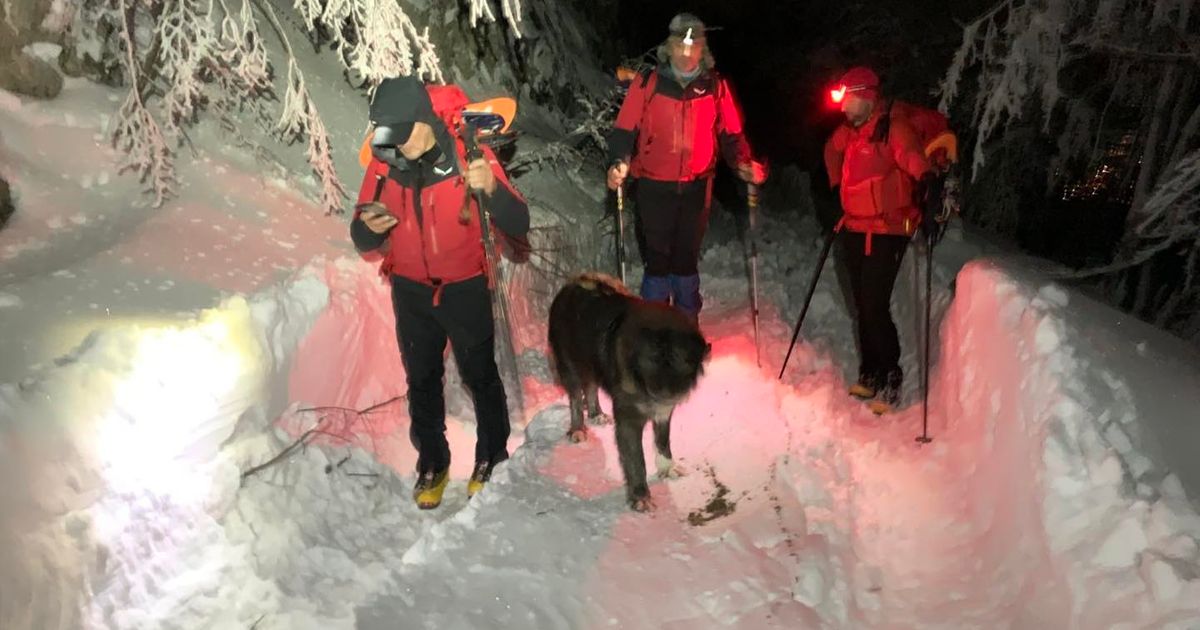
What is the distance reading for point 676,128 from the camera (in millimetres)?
5059

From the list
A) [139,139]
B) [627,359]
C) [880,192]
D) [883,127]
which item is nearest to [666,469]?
[627,359]

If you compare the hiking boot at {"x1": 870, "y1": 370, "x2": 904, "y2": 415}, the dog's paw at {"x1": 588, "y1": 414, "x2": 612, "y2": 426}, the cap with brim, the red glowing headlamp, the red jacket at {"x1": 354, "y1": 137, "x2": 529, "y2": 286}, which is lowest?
the dog's paw at {"x1": 588, "y1": 414, "x2": 612, "y2": 426}

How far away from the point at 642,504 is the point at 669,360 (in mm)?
1010

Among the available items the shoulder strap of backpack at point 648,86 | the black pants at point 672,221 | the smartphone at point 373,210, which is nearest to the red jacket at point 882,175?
the black pants at point 672,221

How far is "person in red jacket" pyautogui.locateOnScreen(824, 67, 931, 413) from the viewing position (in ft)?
15.4

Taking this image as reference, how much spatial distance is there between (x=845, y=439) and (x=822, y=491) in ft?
2.16

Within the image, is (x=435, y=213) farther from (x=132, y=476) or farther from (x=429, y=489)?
(x=132, y=476)

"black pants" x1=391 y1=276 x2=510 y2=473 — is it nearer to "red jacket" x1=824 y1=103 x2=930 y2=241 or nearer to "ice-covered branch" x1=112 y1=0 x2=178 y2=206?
"ice-covered branch" x1=112 y1=0 x2=178 y2=206

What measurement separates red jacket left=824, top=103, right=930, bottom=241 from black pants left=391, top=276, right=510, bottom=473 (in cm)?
271

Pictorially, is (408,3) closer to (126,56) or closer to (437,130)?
(126,56)

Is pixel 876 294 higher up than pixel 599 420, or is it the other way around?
pixel 876 294

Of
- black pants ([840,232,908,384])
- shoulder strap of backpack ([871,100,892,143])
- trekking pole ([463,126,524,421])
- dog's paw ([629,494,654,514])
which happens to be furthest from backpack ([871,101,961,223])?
dog's paw ([629,494,654,514])

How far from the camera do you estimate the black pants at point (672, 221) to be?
5.24 metres

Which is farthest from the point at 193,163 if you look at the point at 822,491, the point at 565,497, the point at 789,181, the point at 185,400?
the point at 789,181
